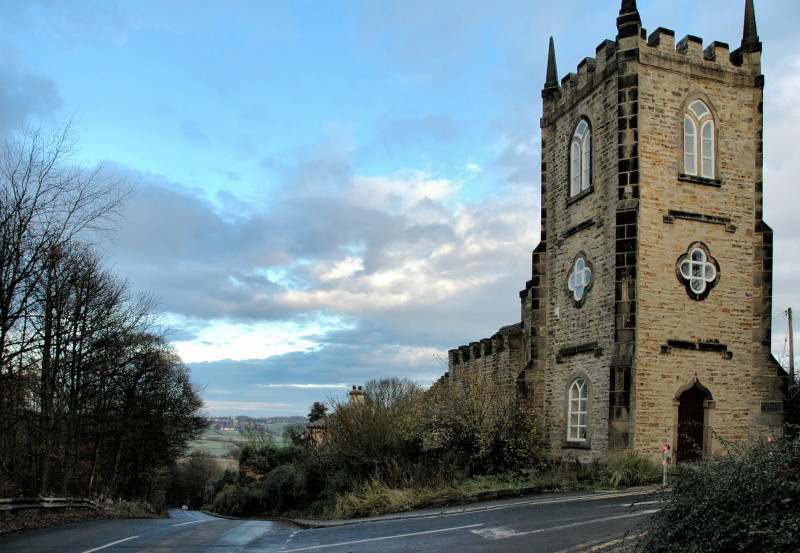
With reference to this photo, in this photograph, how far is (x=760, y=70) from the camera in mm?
20203

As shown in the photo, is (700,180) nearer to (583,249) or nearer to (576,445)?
(583,249)

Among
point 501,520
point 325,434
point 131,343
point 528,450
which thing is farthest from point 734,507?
point 131,343

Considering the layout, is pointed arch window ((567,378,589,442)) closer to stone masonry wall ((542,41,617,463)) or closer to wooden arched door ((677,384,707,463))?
stone masonry wall ((542,41,617,463))

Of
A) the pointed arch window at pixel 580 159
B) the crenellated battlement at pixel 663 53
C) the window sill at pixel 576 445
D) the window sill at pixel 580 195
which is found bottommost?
the window sill at pixel 576 445

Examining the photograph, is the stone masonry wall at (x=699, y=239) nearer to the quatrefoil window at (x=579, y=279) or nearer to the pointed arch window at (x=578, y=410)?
the quatrefoil window at (x=579, y=279)

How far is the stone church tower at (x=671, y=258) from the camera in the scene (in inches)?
732

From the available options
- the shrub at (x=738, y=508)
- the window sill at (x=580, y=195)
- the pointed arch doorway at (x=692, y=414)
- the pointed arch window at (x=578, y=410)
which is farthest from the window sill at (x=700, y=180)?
the shrub at (x=738, y=508)

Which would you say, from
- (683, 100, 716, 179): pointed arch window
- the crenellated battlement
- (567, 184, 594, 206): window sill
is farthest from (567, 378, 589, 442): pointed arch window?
the crenellated battlement

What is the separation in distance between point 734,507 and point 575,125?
1711 cm

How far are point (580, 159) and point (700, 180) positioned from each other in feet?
12.2

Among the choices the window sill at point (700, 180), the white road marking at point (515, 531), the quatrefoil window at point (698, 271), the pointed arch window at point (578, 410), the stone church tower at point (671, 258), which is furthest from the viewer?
the pointed arch window at point (578, 410)

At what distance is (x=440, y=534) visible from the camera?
Answer: 12.0 m

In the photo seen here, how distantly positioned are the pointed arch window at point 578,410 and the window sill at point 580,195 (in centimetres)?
551

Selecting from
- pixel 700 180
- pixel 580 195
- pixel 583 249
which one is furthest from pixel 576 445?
pixel 700 180
